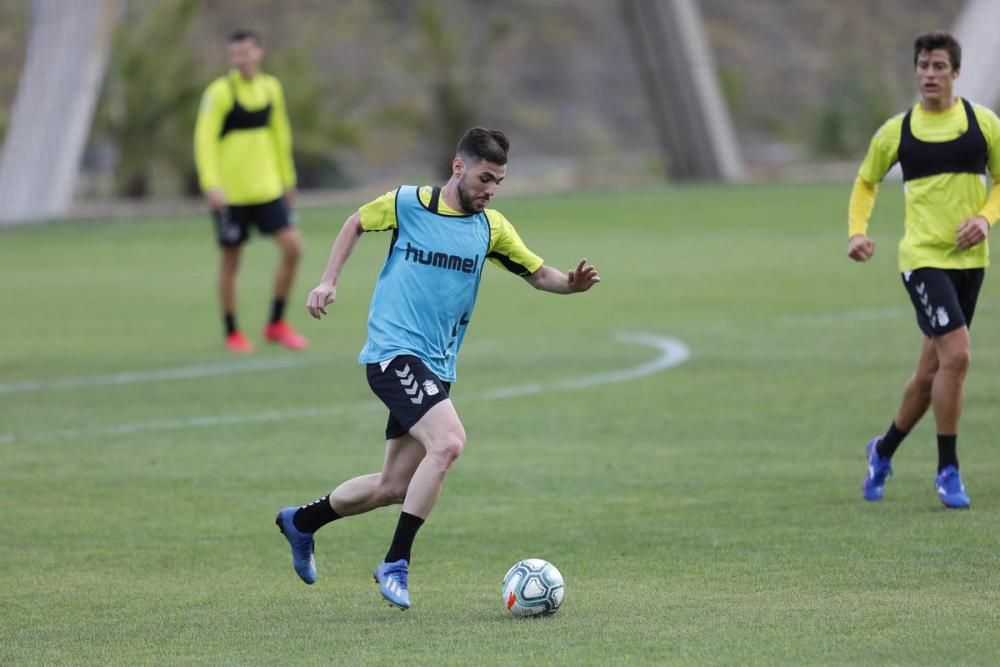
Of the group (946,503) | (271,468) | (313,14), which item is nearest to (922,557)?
(946,503)

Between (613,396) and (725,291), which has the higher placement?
(725,291)

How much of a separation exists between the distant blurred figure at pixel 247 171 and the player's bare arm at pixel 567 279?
8.12m

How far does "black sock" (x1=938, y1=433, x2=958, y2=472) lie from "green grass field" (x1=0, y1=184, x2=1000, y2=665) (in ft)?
0.88

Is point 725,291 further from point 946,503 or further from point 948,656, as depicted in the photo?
point 948,656

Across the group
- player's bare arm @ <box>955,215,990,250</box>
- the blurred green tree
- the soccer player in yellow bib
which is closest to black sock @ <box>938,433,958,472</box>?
the soccer player in yellow bib

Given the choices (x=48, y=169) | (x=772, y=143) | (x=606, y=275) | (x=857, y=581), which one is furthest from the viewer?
(x=772, y=143)

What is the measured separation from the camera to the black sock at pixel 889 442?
8617mm

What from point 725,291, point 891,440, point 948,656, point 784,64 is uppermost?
point 784,64

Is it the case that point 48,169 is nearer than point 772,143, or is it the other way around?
point 48,169

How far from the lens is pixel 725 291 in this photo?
1908 cm

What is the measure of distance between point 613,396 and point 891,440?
379cm

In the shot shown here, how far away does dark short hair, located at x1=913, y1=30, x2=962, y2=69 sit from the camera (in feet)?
27.2

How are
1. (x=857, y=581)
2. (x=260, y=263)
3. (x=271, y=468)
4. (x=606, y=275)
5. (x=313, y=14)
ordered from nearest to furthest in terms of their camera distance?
(x=857, y=581) < (x=271, y=468) < (x=606, y=275) < (x=260, y=263) < (x=313, y=14)

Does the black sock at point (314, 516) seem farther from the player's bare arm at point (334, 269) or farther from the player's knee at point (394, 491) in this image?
the player's bare arm at point (334, 269)
